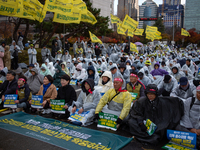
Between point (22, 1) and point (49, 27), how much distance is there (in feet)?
36.0

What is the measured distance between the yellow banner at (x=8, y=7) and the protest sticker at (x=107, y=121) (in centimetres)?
585

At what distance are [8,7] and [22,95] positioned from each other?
392 centimetres

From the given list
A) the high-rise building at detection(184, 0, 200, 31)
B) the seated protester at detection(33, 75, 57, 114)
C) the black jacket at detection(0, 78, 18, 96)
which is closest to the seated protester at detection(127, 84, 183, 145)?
the seated protester at detection(33, 75, 57, 114)

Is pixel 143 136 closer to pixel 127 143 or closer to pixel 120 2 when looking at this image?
pixel 127 143

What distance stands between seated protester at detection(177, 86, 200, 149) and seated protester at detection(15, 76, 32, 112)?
15.3 feet

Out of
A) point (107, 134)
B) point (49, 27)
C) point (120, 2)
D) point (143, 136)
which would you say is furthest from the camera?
point (120, 2)

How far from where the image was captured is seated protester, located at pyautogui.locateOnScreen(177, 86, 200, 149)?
4.31 meters

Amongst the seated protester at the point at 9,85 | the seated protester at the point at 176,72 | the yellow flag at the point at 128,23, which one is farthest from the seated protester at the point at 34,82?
the yellow flag at the point at 128,23

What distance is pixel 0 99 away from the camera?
277 inches

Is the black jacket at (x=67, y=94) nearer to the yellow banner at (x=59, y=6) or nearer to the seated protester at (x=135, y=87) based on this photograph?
the seated protester at (x=135, y=87)

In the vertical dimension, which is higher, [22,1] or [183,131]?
[22,1]

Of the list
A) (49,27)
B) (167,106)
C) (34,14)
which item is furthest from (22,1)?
(49,27)

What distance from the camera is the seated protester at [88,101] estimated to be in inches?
221

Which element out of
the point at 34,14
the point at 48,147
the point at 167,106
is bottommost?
the point at 48,147
